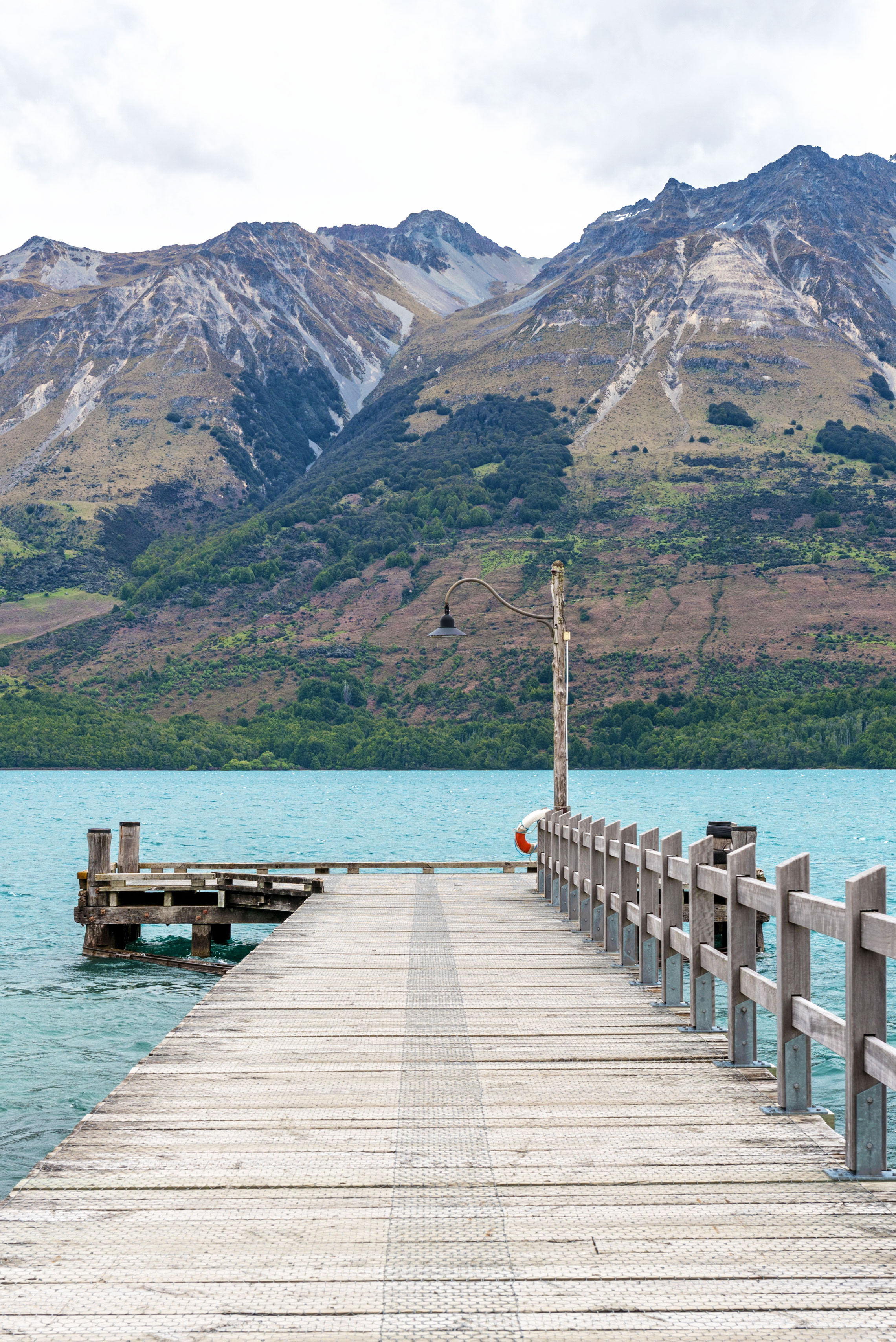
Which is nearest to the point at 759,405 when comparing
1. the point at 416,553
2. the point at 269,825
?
the point at 416,553

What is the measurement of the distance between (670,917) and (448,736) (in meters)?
135

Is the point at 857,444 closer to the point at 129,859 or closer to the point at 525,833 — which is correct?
the point at 525,833

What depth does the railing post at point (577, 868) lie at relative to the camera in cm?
1354

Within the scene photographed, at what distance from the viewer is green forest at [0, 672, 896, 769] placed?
13075 cm

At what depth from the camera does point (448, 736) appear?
143 meters

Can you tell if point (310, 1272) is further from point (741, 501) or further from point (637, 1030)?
point (741, 501)

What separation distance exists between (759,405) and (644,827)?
147 meters

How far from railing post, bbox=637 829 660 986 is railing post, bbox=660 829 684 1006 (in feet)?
1.53

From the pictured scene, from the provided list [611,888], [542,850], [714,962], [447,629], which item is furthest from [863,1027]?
[447,629]

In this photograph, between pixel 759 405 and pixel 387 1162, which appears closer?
pixel 387 1162

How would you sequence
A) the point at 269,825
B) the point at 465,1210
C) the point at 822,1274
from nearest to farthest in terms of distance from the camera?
the point at 822,1274, the point at 465,1210, the point at 269,825

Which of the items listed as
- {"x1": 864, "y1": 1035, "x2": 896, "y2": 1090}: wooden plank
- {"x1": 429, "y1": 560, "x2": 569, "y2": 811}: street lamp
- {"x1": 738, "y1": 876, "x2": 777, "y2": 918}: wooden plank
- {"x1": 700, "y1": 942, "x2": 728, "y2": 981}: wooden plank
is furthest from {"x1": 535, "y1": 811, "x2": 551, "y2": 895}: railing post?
{"x1": 864, "y1": 1035, "x2": 896, "y2": 1090}: wooden plank

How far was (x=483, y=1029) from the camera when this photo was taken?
8164 mm

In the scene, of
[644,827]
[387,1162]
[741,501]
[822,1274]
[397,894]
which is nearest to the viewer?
[822,1274]
